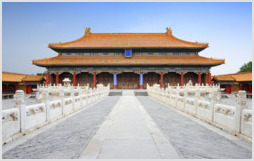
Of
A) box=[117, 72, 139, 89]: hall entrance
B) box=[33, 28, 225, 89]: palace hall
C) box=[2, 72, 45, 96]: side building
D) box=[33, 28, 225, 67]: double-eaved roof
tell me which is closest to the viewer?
box=[2, 72, 45, 96]: side building

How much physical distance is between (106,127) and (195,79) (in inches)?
1015

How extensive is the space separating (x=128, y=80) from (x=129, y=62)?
143 inches

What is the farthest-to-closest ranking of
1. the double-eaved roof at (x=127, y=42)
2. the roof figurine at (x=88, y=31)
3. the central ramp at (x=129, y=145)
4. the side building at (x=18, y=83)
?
the roof figurine at (x=88, y=31) → the double-eaved roof at (x=127, y=42) → the side building at (x=18, y=83) → the central ramp at (x=129, y=145)

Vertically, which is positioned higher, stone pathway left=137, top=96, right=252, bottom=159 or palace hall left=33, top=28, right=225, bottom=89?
palace hall left=33, top=28, right=225, bottom=89

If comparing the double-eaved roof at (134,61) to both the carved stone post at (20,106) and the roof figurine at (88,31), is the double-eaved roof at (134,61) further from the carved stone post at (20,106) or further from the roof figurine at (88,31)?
the carved stone post at (20,106)

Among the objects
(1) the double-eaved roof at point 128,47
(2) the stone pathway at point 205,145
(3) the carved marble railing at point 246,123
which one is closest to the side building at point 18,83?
(1) the double-eaved roof at point 128,47

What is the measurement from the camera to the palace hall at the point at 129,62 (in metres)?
25.8

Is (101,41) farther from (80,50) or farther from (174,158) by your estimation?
(174,158)

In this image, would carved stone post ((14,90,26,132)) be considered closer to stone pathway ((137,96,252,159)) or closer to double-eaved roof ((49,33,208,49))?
stone pathway ((137,96,252,159))

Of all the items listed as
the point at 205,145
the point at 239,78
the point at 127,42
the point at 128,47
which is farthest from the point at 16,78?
the point at 239,78

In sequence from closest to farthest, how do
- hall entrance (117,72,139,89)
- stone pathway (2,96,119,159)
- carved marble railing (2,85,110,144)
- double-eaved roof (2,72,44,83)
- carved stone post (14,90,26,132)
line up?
1. stone pathway (2,96,119,159)
2. carved marble railing (2,85,110,144)
3. carved stone post (14,90,26,132)
4. double-eaved roof (2,72,44,83)
5. hall entrance (117,72,139,89)

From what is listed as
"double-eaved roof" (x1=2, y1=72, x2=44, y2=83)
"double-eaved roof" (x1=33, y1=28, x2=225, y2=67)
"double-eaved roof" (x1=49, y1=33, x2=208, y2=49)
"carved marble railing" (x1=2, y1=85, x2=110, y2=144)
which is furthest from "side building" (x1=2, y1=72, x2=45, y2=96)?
"carved marble railing" (x1=2, y1=85, x2=110, y2=144)

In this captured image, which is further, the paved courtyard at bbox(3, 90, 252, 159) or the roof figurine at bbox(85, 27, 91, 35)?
the roof figurine at bbox(85, 27, 91, 35)

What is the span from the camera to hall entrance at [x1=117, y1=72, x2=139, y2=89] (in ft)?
91.0
